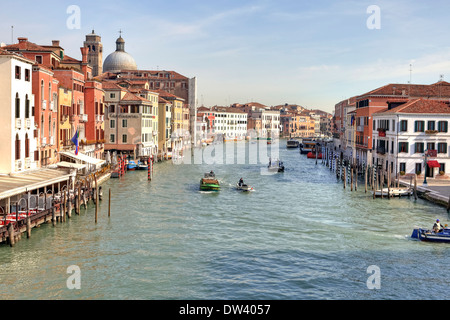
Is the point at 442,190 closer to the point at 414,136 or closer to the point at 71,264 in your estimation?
the point at 414,136

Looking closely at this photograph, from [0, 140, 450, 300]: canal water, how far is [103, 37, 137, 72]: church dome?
79.2 meters

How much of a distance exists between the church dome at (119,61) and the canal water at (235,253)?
79204mm

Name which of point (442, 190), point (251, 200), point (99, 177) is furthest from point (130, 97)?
point (442, 190)

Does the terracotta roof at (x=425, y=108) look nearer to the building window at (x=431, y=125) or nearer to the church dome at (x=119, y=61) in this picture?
the building window at (x=431, y=125)

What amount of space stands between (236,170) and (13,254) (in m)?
36.7

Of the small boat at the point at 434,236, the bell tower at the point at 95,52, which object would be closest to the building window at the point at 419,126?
the small boat at the point at 434,236

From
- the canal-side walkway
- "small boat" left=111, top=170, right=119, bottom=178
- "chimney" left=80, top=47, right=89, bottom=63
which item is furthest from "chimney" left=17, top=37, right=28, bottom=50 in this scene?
the canal-side walkway

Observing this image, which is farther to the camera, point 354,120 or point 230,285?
point 354,120

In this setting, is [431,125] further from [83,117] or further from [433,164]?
[83,117]

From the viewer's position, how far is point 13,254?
60.3 ft

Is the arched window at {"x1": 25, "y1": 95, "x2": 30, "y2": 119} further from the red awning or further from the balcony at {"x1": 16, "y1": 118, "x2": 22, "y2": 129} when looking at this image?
the red awning

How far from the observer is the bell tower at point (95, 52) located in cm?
10538

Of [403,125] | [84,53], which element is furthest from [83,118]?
[403,125]

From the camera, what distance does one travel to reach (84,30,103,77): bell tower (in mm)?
105375
